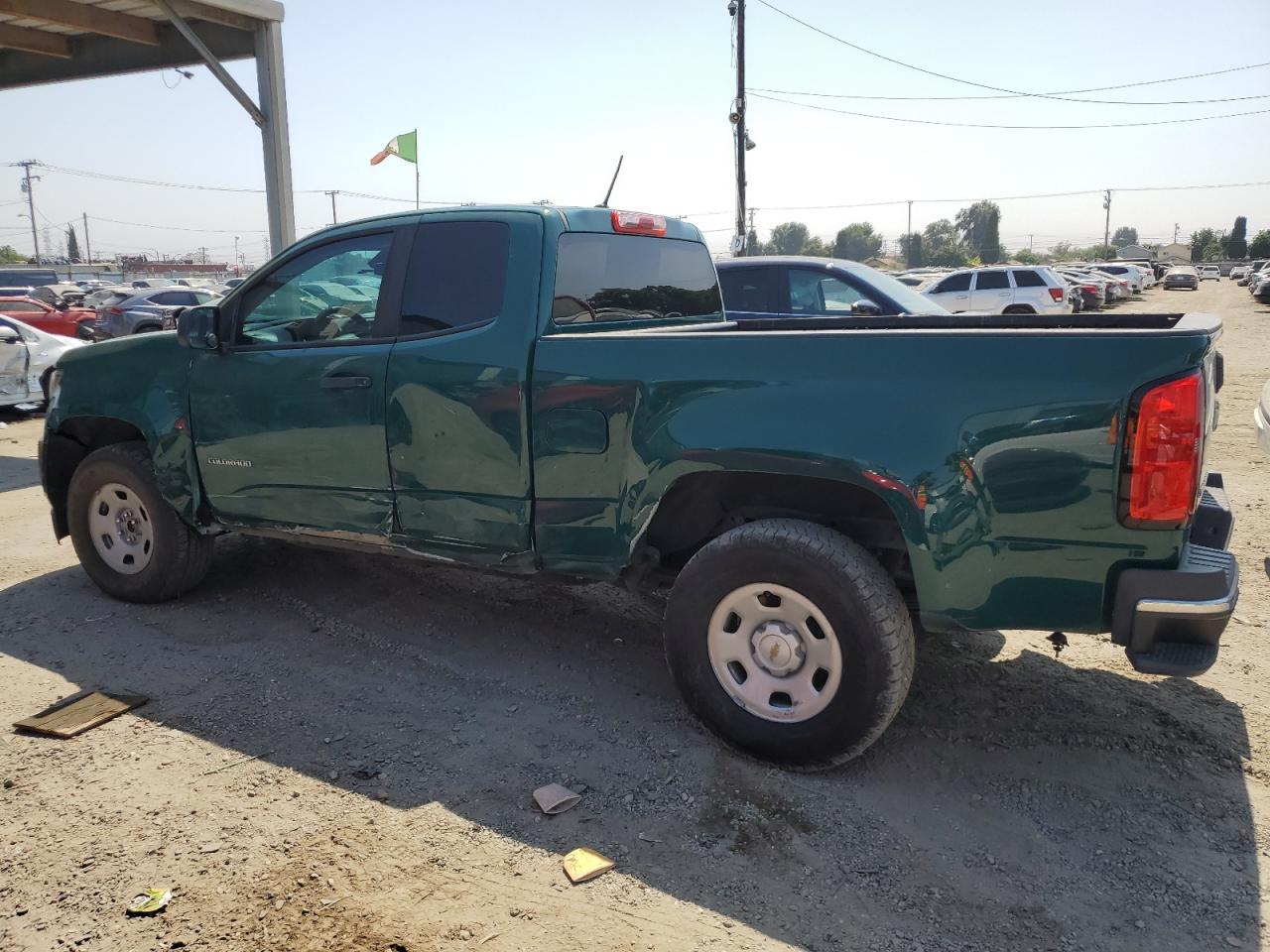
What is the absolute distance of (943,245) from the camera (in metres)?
115

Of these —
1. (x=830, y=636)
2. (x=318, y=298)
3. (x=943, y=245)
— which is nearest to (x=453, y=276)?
(x=318, y=298)

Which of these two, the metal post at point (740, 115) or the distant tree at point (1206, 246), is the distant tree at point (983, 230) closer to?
the distant tree at point (1206, 246)

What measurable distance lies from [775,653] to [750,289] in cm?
623

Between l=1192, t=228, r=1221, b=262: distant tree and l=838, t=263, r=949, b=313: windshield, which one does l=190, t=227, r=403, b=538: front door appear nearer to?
l=838, t=263, r=949, b=313: windshield

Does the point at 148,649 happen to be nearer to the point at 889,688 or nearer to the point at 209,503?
the point at 209,503

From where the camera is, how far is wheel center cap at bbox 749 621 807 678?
127 inches

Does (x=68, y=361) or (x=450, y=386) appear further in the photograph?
(x=68, y=361)

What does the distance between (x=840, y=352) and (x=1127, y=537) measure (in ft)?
3.34

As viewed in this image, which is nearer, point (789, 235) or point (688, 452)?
point (688, 452)

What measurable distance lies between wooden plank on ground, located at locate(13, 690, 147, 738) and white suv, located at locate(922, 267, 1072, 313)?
60.7 ft

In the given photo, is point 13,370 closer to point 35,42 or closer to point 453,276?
point 35,42

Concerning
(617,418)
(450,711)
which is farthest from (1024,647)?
(450,711)

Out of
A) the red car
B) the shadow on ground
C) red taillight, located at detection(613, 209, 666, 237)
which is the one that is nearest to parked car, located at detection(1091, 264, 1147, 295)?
the red car

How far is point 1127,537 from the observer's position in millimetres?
2789
